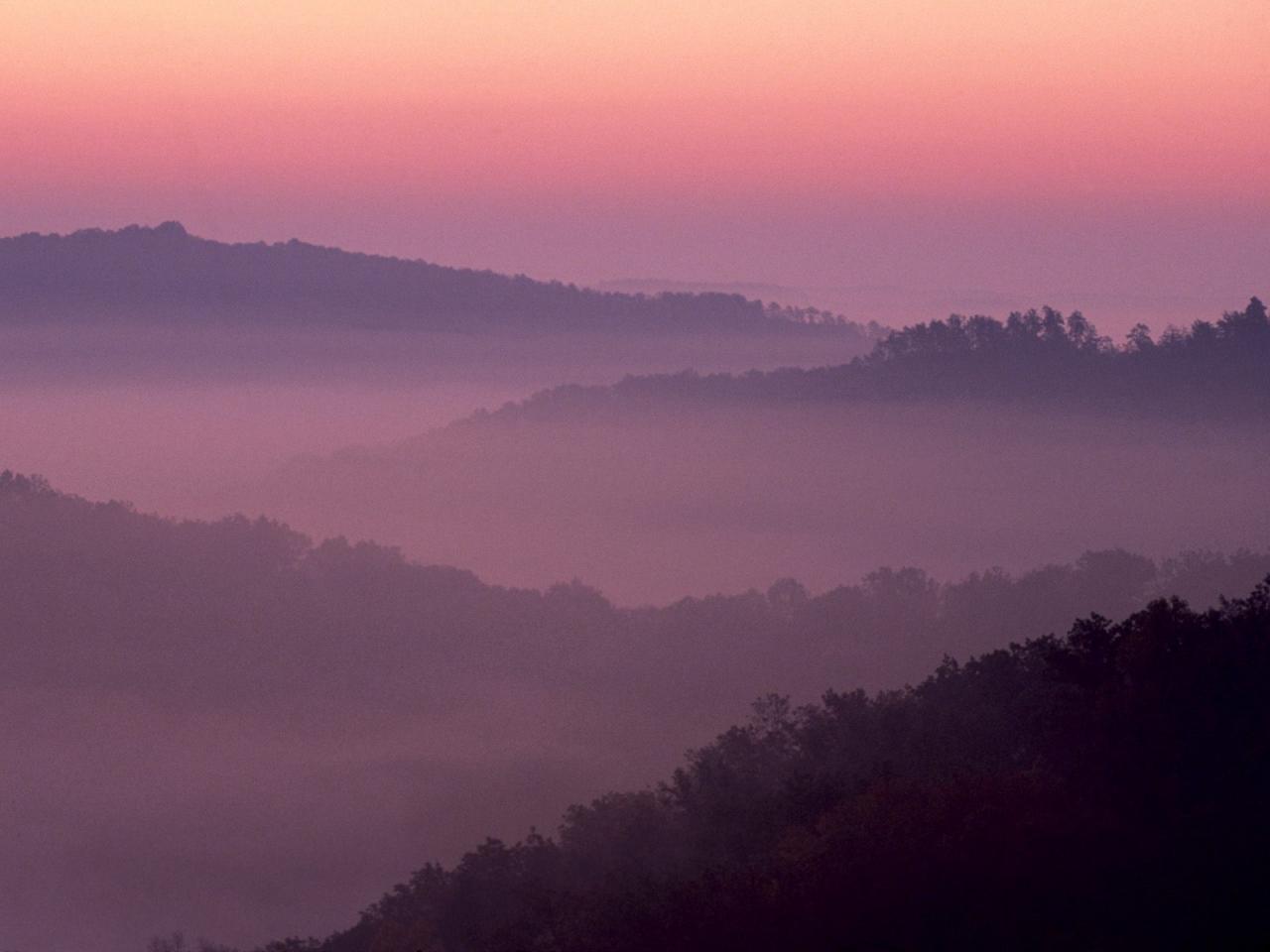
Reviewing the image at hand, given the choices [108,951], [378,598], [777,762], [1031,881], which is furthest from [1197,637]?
[378,598]

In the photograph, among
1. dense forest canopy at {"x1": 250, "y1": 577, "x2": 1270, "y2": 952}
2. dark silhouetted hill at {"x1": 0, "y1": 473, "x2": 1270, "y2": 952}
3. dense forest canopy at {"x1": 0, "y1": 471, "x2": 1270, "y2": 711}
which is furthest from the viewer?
dense forest canopy at {"x1": 0, "y1": 471, "x2": 1270, "y2": 711}

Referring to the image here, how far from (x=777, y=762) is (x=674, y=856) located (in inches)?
303

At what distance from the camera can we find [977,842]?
24.7m

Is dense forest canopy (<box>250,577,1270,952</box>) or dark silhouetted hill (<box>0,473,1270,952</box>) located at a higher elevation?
dark silhouetted hill (<box>0,473,1270,952</box>)

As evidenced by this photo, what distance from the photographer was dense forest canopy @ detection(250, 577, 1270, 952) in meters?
22.4

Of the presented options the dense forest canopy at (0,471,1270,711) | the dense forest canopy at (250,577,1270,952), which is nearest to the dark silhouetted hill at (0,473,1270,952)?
the dense forest canopy at (250,577,1270,952)

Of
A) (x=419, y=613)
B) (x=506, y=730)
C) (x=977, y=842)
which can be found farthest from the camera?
(x=419, y=613)

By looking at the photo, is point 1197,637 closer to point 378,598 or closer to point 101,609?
point 378,598

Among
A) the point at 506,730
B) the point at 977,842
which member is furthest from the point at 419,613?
the point at 977,842

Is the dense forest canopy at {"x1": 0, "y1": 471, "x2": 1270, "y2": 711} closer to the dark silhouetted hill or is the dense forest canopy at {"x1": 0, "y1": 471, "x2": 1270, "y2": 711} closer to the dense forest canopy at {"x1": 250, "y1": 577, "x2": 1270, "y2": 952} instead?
the dark silhouetted hill

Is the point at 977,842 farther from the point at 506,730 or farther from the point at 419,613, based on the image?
the point at 419,613

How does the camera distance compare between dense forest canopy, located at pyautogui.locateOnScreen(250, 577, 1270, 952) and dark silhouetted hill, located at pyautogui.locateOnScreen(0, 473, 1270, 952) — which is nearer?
dense forest canopy, located at pyautogui.locateOnScreen(250, 577, 1270, 952)

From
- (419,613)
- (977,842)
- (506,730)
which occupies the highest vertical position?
(419,613)

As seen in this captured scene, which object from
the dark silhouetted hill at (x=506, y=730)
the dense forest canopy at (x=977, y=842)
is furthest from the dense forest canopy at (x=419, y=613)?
the dense forest canopy at (x=977, y=842)
